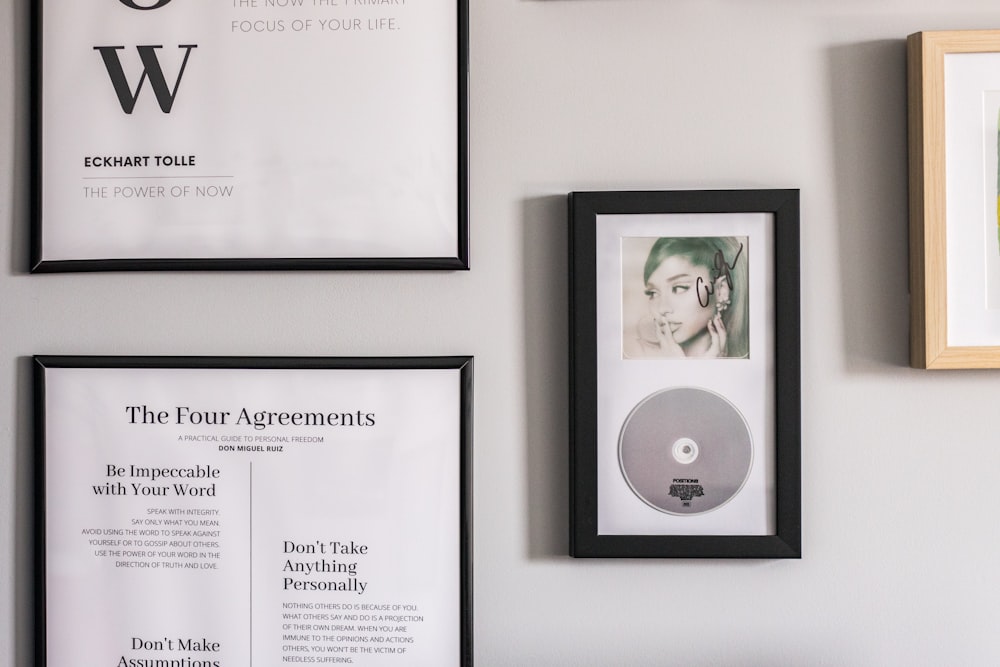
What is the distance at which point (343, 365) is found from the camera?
88cm

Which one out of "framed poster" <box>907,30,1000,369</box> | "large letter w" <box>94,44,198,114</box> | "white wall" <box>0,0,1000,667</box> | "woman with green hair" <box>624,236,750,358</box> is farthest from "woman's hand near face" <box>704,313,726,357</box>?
"large letter w" <box>94,44,198,114</box>

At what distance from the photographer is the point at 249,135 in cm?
88

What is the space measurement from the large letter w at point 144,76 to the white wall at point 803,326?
244 millimetres

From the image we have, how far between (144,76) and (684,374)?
0.76m

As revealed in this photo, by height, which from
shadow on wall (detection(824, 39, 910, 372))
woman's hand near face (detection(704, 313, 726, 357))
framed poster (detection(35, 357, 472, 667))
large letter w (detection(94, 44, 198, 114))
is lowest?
framed poster (detection(35, 357, 472, 667))

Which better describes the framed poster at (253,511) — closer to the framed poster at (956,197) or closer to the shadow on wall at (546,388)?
the shadow on wall at (546,388)

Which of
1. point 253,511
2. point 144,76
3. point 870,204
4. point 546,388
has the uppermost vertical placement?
point 144,76

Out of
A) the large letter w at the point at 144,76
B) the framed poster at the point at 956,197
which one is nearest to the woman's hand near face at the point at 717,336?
the framed poster at the point at 956,197

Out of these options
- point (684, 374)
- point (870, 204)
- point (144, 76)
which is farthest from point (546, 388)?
point (144, 76)

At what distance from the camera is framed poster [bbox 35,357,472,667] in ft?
2.87

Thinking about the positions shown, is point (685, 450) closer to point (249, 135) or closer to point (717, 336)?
point (717, 336)

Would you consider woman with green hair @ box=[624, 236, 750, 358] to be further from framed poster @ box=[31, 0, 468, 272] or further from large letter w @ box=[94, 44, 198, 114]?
large letter w @ box=[94, 44, 198, 114]

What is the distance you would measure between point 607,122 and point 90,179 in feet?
2.13

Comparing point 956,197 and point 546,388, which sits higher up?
point 956,197
